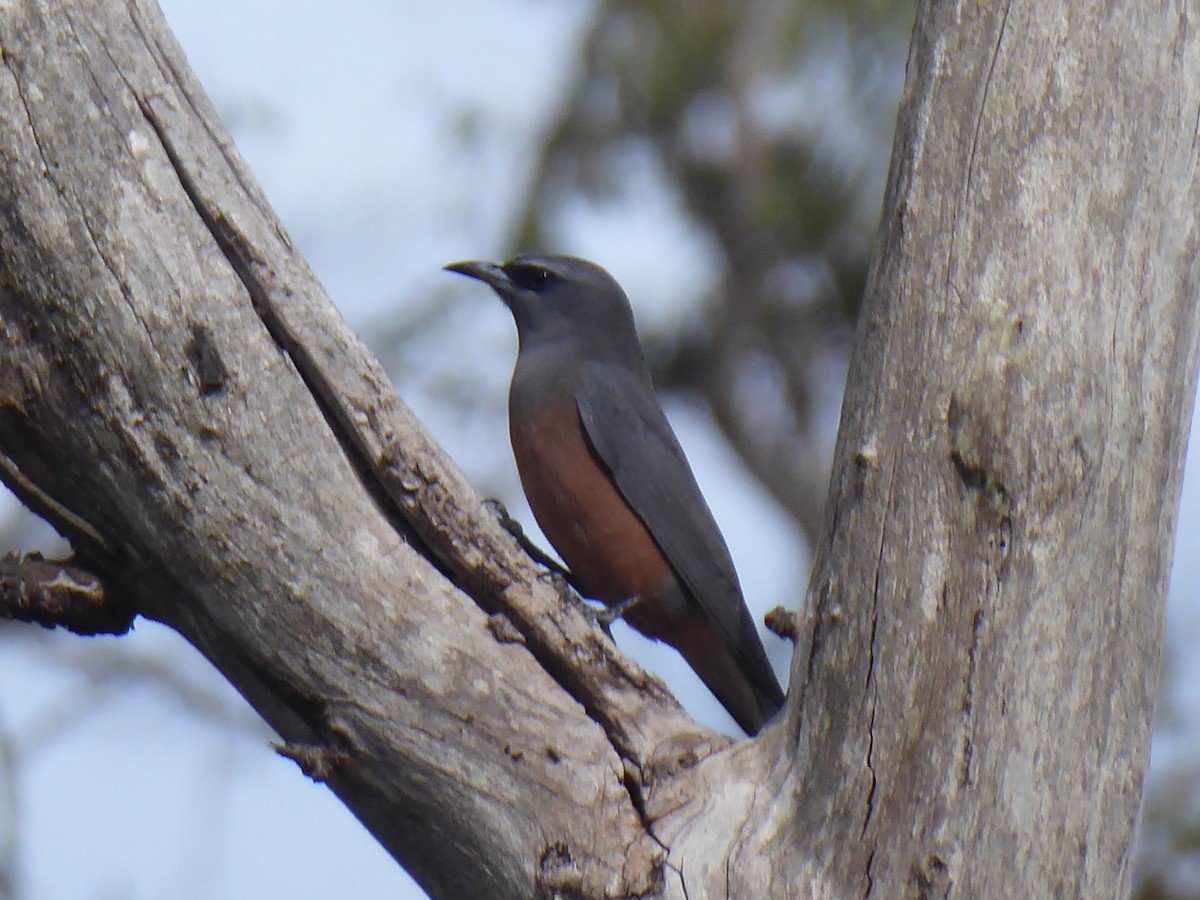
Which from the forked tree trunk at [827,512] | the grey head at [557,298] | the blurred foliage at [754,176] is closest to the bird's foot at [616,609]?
the grey head at [557,298]

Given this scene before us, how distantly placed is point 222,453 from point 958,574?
1873 mm

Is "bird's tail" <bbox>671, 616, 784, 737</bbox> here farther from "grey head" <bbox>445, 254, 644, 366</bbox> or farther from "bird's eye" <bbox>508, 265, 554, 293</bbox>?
"bird's eye" <bbox>508, 265, 554, 293</bbox>

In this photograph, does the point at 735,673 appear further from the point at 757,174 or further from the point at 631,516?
the point at 757,174

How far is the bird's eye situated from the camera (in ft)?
21.8

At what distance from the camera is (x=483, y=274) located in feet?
21.6

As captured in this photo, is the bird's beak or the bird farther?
the bird's beak

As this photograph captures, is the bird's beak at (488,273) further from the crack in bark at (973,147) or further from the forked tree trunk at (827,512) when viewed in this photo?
the crack in bark at (973,147)

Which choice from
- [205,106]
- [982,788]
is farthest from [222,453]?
[982,788]

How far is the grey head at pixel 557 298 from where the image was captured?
659cm

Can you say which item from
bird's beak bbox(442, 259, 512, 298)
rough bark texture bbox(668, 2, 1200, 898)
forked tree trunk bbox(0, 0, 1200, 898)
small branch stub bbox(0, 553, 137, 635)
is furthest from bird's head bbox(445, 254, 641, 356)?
rough bark texture bbox(668, 2, 1200, 898)

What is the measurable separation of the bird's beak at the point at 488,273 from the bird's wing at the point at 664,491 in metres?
0.67

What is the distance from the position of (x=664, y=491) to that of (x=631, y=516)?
219 millimetres

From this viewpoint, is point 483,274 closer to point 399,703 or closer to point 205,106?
point 205,106

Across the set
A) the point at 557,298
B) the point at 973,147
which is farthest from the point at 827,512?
the point at 557,298
